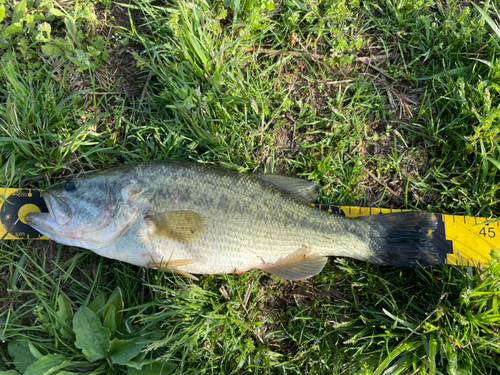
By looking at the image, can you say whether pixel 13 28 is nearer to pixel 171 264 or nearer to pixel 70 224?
pixel 70 224

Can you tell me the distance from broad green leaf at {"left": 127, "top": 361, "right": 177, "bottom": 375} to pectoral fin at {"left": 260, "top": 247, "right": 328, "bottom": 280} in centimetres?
Answer: 130

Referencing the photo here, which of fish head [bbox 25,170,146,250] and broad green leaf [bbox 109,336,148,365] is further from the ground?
fish head [bbox 25,170,146,250]

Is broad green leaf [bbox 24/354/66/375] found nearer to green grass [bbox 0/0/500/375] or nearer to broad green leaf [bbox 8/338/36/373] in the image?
green grass [bbox 0/0/500/375]

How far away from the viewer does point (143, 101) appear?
360cm

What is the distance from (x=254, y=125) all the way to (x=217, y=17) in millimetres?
1354

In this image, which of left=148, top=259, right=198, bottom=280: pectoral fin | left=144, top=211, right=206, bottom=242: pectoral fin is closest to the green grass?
left=148, top=259, right=198, bottom=280: pectoral fin

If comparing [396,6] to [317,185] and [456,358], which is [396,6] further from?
[456,358]

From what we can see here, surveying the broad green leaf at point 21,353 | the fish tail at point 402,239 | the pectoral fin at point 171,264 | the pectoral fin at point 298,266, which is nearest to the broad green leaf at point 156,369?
the pectoral fin at point 171,264

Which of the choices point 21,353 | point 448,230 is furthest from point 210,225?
point 448,230

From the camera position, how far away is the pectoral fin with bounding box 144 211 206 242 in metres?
2.80

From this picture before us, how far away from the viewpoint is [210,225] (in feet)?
9.39

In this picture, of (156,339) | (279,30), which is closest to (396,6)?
(279,30)

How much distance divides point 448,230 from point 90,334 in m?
3.94

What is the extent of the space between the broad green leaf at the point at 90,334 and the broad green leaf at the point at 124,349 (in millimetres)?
83
